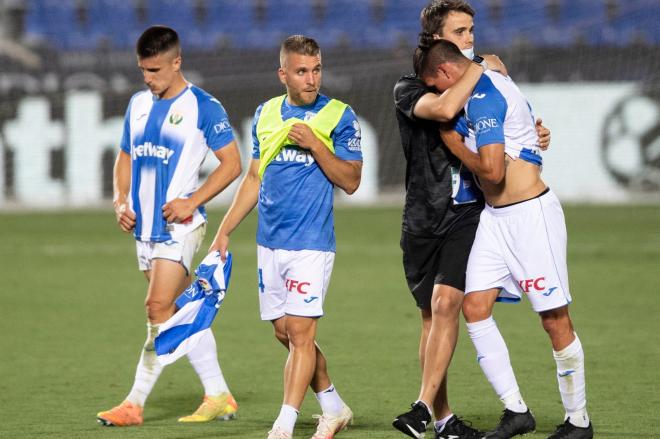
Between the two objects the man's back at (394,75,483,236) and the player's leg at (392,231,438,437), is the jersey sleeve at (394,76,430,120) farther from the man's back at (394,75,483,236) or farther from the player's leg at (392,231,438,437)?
the player's leg at (392,231,438,437)

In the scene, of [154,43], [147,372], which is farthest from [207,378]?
[154,43]

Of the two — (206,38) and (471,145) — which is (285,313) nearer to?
(471,145)

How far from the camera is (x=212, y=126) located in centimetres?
660

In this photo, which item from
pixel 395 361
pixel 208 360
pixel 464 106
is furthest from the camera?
pixel 395 361

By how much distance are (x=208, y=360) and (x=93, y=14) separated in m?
19.5

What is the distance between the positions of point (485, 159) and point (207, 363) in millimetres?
2134

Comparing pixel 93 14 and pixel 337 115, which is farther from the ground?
pixel 93 14

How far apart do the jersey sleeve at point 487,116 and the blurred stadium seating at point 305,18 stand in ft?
60.8

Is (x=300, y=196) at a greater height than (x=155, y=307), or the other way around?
(x=300, y=196)

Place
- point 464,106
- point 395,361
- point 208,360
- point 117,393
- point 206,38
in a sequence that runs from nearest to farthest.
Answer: point 464,106, point 208,360, point 117,393, point 395,361, point 206,38

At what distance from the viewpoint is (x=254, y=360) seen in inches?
325

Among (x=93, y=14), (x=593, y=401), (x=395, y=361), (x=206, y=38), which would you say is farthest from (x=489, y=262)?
(x=93, y=14)

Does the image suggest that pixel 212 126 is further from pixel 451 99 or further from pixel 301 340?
pixel 451 99

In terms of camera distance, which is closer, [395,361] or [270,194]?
[270,194]
